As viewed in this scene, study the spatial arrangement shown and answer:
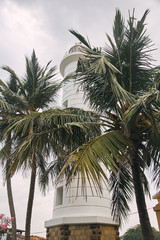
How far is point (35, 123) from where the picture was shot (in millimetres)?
7551

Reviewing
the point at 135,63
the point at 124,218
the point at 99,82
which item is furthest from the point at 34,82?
the point at 124,218

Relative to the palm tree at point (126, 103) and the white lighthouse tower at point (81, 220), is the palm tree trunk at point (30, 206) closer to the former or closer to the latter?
the white lighthouse tower at point (81, 220)

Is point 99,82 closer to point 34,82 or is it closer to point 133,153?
point 133,153

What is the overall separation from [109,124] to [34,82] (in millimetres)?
5310

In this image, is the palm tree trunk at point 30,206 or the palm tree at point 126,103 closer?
the palm tree at point 126,103

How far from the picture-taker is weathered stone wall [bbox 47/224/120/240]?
353 inches

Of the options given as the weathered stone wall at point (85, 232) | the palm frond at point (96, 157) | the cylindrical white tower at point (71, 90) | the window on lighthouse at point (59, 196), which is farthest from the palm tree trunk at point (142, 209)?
the window on lighthouse at point (59, 196)

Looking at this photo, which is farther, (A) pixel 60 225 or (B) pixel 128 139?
(A) pixel 60 225

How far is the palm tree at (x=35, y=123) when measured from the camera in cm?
564

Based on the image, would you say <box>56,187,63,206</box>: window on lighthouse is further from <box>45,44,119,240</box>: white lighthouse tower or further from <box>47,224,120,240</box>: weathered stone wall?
<box>47,224,120,240</box>: weathered stone wall

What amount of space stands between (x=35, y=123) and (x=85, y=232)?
542 cm

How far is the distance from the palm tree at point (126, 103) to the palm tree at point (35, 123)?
36.7 inches

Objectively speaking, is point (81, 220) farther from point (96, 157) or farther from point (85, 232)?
point (96, 157)

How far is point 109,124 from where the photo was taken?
5.95m
